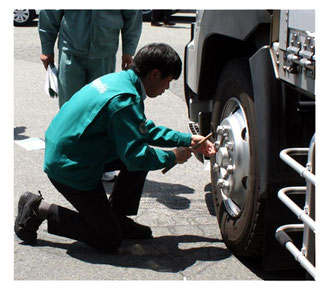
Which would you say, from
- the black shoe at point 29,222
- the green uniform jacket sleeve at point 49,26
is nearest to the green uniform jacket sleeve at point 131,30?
the green uniform jacket sleeve at point 49,26

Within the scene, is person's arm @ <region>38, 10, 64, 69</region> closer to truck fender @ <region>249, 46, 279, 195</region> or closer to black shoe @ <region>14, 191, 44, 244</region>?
black shoe @ <region>14, 191, 44, 244</region>

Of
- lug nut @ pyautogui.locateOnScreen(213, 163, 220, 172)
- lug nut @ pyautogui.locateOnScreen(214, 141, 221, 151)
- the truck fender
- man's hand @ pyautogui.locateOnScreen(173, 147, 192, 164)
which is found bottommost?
lug nut @ pyautogui.locateOnScreen(213, 163, 220, 172)

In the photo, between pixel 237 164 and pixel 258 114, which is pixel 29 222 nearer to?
pixel 237 164

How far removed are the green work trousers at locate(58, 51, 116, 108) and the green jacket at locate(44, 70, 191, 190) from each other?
1.12 meters

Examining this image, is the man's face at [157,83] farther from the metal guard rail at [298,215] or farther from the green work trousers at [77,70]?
the green work trousers at [77,70]

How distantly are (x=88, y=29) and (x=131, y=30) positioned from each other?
1.26 feet

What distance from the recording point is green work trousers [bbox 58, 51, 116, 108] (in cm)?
496

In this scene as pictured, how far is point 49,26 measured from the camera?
16.5ft

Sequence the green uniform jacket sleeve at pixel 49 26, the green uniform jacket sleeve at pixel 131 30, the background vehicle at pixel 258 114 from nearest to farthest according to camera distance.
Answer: the background vehicle at pixel 258 114, the green uniform jacket sleeve at pixel 49 26, the green uniform jacket sleeve at pixel 131 30

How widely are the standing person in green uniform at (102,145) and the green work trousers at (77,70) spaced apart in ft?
3.65

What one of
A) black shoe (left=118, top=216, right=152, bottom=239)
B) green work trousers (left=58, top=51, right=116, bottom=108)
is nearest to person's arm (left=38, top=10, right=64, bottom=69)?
green work trousers (left=58, top=51, right=116, bottom=108)

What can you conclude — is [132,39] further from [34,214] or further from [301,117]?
[301,117]

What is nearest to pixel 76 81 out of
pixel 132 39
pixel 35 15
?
pixel 132 39

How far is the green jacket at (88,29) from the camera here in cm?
484
